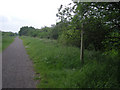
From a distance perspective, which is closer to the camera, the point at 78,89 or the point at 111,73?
the point at 78,89

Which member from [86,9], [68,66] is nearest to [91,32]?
[86,9]

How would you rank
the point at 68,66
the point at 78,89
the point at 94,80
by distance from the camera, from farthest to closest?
1. the point at 68,66
2. the point at 94,80
3. the point at 78,89

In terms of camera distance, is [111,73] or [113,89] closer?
[113,89]

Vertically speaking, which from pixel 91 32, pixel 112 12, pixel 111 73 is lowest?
pixel 111 73

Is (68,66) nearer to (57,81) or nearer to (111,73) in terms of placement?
(57,81)

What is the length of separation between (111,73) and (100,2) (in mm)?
3159

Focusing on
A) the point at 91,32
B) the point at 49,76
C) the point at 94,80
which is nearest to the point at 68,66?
the point at 49,76

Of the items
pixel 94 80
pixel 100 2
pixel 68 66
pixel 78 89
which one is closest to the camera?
pixel 78 89

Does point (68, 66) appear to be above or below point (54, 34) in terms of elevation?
below

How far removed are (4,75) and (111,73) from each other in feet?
16.4

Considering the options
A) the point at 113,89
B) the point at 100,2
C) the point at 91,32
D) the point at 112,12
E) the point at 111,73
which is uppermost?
the point at 100,2

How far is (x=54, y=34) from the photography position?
2033 centimetres

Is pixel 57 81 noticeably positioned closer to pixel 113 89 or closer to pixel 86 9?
pixel 113 89

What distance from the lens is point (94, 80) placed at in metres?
3.75
